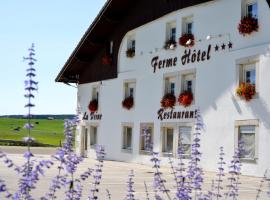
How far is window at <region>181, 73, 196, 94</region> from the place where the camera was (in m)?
23.4

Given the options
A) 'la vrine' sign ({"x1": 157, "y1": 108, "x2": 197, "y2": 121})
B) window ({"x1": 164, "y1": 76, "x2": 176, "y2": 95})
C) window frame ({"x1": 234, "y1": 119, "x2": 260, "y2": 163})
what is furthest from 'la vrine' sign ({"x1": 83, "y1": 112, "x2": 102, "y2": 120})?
window frame ({"x1": 234, "y1": 119, "x2": 260, "y2": 163})

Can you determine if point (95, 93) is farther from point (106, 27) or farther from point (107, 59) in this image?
point (106, 27)

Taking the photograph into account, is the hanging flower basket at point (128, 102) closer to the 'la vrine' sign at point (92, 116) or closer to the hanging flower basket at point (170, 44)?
the 'la vrine' sign at point (92, 116)

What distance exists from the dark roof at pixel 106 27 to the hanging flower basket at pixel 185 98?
3810 mm

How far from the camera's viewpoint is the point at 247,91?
19672mm

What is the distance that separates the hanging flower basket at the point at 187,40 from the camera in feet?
76.6

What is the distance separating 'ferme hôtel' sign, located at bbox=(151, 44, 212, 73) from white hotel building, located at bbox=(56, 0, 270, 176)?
1.7 inches

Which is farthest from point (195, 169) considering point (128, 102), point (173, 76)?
point (128, 102)

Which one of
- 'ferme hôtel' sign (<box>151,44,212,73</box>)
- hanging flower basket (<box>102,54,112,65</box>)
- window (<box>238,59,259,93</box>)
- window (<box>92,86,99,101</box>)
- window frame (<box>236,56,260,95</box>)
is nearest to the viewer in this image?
window frame (<box>236,56,260,95</box>)

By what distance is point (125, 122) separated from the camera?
28.0 meters

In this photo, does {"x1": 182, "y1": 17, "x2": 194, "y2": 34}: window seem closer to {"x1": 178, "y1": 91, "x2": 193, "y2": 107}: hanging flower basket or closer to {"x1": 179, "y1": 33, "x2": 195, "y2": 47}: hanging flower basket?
{"x1": 179, "y1": 33, "x2": 195, "y2": 47}: hanging flower basket

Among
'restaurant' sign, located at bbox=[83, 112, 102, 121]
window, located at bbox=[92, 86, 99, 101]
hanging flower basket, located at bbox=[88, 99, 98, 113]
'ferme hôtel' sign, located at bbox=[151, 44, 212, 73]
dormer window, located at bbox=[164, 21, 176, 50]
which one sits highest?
dormer window, located at bbox=[164, 21, 176, 50]

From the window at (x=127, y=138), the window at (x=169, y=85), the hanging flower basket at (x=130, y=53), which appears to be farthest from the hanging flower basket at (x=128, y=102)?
the window at (x=169, y=85)

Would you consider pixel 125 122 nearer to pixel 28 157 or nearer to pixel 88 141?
pixel 88 141
